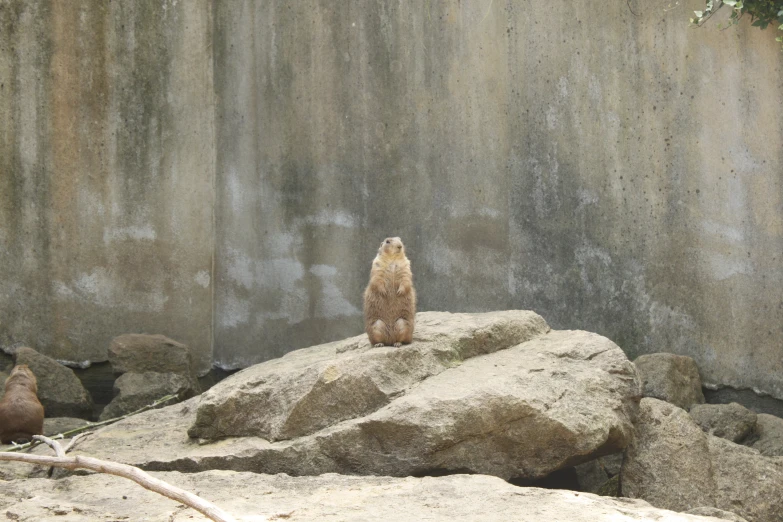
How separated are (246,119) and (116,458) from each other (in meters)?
5.29

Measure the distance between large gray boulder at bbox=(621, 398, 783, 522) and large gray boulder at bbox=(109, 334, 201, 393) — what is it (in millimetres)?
4801

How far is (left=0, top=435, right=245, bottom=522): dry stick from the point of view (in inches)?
162

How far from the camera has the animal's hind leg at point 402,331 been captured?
6.75m

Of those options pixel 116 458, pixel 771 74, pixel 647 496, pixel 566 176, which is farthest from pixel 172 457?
pixel 771 74

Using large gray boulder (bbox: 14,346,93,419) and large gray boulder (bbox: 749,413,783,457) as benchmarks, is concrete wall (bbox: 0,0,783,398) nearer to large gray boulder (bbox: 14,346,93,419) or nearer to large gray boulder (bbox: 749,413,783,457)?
large gray boulder (bbox: 749,413,783,457)

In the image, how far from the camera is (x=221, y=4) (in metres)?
11.0

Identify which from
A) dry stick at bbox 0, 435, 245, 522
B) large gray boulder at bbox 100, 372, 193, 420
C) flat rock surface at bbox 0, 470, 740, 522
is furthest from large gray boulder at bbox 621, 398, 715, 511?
large gray boulder at bbox 100, 372, 193, 420

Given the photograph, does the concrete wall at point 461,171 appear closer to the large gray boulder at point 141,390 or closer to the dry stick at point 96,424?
the large gray boulder at point 141,390

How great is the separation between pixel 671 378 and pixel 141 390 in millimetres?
4895

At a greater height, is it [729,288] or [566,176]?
[566,176]

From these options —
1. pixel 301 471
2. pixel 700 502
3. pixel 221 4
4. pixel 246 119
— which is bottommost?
pixel 700 502

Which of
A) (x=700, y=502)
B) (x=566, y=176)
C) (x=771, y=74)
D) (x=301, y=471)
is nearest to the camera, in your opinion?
(x=301, y=471)

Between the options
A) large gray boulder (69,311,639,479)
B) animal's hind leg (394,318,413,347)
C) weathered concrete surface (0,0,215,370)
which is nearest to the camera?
large gray boulder (69,311,639,479)

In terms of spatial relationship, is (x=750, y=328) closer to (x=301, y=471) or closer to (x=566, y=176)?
(x=566, y=176)
